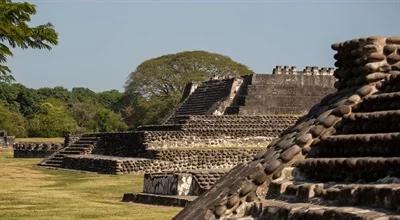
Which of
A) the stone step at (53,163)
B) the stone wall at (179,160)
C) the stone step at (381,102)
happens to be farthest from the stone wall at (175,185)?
the stone step at (53,163)

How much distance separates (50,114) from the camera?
61.3m

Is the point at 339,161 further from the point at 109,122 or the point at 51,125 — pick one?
the point at 109,122

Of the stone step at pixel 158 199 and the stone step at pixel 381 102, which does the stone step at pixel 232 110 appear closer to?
the stone step at pixel 158 199

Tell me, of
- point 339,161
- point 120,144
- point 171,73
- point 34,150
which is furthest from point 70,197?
point 171,73

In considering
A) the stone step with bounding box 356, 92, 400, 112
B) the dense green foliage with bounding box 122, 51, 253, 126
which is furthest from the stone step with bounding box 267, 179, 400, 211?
the dense green foliage with bounding box 122, 51, 253, 126

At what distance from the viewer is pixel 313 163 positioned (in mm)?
7227

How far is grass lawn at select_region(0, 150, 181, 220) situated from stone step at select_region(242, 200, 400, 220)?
397 cm

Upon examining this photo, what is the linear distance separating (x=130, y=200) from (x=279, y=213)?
25.6 ft

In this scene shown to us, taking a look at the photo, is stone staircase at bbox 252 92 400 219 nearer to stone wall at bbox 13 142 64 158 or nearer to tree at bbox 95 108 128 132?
stone wall at bbox 13 142 64 158

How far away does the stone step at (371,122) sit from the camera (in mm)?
6887

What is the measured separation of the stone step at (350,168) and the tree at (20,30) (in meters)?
8.72

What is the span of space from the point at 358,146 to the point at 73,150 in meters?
23.3

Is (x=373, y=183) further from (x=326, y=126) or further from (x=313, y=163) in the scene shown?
(x=326, y=126)

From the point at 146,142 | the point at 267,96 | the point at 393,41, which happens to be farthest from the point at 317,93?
the point at 393,41
